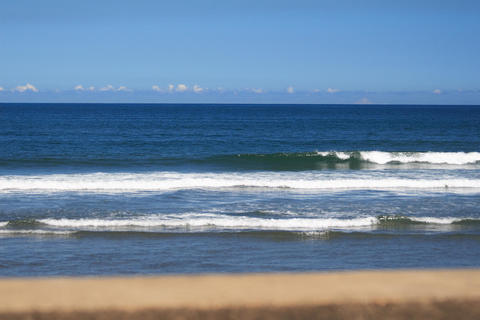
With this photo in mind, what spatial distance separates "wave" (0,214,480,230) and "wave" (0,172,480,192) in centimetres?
494

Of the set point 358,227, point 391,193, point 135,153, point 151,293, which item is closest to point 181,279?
point 151,293

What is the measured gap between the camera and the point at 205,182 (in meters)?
17.4

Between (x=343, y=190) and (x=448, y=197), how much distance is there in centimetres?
304

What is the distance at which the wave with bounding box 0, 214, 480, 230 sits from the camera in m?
10.9

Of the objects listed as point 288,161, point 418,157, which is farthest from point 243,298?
point 418,157

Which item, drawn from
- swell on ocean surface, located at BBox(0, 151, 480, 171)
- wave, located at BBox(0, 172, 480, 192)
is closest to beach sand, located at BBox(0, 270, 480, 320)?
wave, located at BBox(0, 172, 480, 192)

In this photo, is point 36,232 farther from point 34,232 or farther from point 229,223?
point 229,223

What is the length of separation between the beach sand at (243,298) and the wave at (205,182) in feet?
43.1

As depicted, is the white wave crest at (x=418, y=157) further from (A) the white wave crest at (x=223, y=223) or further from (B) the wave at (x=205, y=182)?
(A) the white wave crest at (x=223, y=223)

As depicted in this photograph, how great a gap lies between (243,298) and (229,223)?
7972 millimetres

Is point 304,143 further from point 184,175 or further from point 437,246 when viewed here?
point 437,246

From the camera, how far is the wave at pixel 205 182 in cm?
1662

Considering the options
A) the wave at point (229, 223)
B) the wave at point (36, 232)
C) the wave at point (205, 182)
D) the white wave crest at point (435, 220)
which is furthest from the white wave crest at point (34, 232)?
the white wave crest at point (435, 220)

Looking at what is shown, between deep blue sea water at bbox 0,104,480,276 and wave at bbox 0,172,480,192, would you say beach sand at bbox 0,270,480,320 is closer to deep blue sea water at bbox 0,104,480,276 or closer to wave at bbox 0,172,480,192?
deep blue sea water at bbox 0,104,480,276
